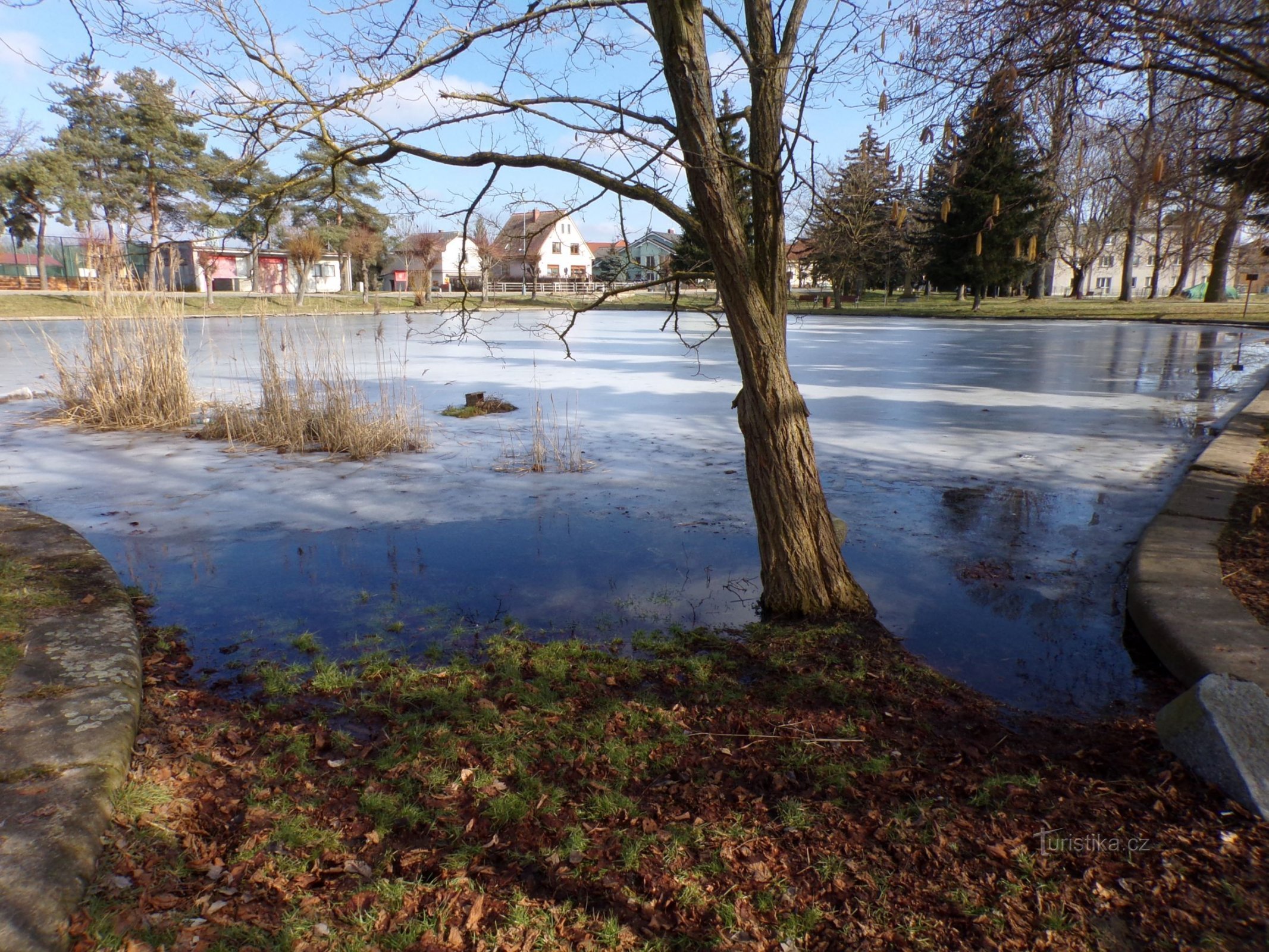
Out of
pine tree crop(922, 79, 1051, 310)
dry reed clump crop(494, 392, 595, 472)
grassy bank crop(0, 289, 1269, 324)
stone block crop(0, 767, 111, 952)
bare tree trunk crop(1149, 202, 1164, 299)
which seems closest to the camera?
stone block crop(0, 767, 111, 952)

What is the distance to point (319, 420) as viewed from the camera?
910cm

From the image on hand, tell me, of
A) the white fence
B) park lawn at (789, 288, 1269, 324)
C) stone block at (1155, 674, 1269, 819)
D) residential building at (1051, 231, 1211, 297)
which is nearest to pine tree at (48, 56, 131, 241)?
the white fence

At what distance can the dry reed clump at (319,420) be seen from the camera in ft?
29.0

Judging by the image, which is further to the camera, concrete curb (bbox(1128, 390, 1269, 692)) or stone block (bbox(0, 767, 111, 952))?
concrete curb (bbox(1128, 390, 1269, 692))

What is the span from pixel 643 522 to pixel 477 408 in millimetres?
5440

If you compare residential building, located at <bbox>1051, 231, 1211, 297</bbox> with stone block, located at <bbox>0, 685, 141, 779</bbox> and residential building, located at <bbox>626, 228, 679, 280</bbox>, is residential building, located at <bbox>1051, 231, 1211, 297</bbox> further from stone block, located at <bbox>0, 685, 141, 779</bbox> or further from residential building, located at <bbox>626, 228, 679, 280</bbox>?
stone block, located at <bbox>0, 685, 141, 779</bbox>

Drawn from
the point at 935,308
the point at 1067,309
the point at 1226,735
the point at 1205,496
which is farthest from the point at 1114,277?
the point at 1226,735

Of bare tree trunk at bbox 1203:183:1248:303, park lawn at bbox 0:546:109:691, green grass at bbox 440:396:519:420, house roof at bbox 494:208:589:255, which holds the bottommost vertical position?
park lawn at bbox 0:546:109:691

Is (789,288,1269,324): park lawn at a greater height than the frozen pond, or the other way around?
(789,288,1269,324): park lawn

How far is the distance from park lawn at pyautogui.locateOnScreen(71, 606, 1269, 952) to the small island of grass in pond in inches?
292

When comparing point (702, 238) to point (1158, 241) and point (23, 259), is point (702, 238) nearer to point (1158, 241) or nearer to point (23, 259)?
point (1158, 241)

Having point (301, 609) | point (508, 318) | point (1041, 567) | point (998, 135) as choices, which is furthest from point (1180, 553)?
point (508, 318)

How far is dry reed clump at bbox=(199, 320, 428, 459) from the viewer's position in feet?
29.0

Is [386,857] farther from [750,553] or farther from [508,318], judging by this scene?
[508,318]
